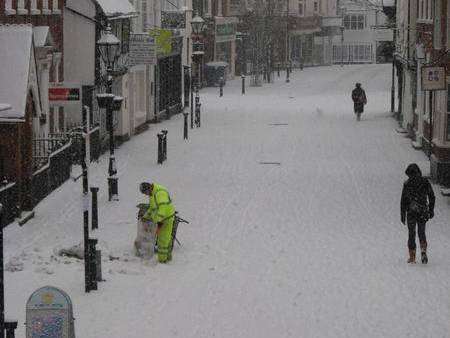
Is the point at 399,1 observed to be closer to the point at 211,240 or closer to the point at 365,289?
the point at 211,240

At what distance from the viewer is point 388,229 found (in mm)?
23656

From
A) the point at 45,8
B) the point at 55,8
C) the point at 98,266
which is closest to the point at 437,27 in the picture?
the point at 55,8

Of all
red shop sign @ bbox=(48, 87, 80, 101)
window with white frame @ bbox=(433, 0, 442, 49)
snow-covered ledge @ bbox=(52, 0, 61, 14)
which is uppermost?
snow-covered ledge @ bbox=(52, 0, 61, 14)

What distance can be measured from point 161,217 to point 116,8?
20082 millimetres

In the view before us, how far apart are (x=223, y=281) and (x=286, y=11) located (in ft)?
269

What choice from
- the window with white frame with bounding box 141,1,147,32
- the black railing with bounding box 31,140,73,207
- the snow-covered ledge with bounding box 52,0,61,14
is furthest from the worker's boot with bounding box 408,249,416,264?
the window with white frame with bounding box 141,1,147,32

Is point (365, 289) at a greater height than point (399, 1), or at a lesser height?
lesser

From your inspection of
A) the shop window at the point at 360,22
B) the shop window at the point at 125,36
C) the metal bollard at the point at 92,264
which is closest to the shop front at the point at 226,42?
the shop window at the point at 360,22

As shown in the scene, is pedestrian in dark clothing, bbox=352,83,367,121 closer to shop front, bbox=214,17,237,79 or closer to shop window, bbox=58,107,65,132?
shop window, bbox=58,107,65,132

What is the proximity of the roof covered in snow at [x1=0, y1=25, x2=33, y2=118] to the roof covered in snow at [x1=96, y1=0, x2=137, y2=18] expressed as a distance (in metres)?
11.6

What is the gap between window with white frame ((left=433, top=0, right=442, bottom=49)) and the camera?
32.6m

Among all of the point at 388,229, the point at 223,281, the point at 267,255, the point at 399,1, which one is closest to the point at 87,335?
the point at 223,281

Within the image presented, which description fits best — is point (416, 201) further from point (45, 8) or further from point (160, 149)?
point (45, 8)

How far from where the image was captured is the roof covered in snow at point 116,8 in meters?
37.6
